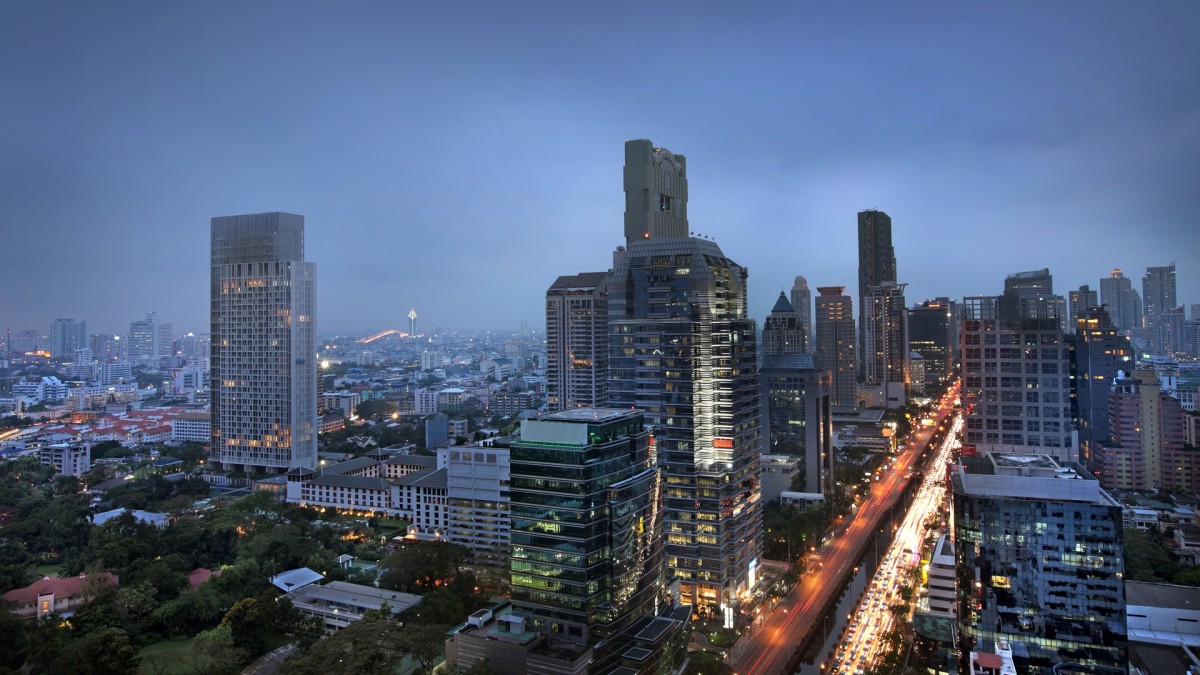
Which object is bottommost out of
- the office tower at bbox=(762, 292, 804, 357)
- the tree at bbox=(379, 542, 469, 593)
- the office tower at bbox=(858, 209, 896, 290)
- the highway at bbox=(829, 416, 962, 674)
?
the highway at bbox=(829, 416, 962, 674)

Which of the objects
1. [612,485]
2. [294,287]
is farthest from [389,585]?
[294,287]

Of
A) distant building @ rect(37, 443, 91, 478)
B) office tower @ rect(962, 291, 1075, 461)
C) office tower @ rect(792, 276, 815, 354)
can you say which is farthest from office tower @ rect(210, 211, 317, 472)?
office tower @ rect(792, 276, 815, 354)

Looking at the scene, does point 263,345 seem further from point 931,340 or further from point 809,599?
point 931,340

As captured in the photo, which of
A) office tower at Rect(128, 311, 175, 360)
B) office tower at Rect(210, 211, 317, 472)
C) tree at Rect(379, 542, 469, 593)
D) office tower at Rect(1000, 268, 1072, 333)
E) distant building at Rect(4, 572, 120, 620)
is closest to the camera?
distant building at Rect(4, 572, 120, 620)

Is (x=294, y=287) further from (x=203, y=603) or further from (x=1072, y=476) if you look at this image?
(x=1072, y=476)

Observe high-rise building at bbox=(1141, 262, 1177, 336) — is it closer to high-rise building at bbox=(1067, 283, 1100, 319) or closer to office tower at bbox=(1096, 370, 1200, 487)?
high-rise building at bbox=(1067, 283, 1100, 319)

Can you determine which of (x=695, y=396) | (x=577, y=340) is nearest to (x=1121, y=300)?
(x=577, y=340)

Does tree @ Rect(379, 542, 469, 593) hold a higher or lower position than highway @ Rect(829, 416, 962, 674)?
higher
